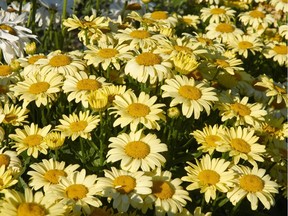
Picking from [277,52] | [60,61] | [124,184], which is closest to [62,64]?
[60,61]

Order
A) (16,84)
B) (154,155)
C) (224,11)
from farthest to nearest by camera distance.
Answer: (224,11)
(16,84)
(154,155)

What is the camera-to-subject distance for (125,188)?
2.19 m

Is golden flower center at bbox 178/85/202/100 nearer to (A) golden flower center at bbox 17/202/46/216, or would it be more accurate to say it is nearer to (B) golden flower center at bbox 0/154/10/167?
(B) golden flower center at bbox 0/154/10/167

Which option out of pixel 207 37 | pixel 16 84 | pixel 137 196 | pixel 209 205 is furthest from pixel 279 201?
pixel 16 84

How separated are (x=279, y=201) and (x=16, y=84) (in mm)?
1745

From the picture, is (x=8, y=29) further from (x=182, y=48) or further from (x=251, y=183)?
(x=251, y=183)

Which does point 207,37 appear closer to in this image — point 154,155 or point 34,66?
point 34,66

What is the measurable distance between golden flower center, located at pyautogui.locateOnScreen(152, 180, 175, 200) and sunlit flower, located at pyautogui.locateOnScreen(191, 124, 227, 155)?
34cm

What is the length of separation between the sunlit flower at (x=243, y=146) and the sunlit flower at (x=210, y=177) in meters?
0.10

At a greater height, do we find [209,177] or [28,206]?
[28,206]

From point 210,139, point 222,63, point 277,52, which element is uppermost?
point 222,63

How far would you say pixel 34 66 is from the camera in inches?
116

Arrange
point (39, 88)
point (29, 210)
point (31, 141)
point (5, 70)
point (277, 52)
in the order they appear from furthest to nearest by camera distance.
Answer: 1. point (277, 52)
2. point (5, 70)
3. point (39, 88)
4. point (31, 141)
5. point (29, 210)

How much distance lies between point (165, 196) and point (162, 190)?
29mm
